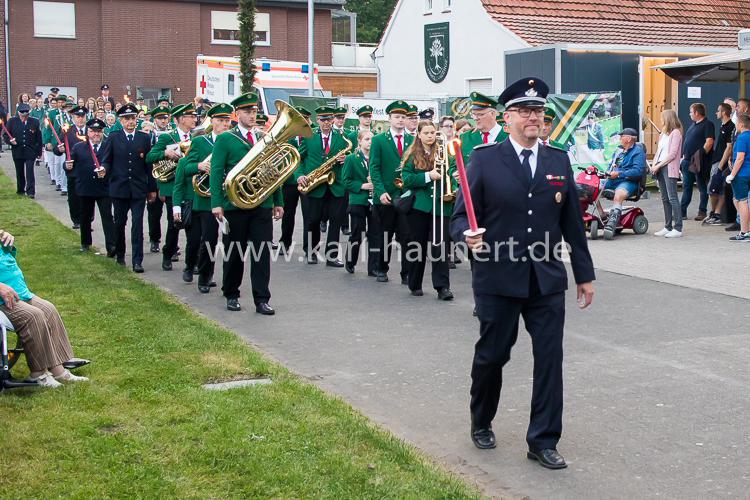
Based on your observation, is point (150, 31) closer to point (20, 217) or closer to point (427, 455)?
point (20, 217)

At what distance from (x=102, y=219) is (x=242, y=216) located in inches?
173

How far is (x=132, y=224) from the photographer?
43.3 ft

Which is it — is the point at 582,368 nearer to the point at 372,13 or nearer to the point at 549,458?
the point at 549,458

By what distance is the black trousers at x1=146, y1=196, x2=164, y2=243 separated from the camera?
47.3 feet

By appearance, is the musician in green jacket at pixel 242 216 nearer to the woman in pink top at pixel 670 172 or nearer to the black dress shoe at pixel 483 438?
the black dress shoe at pixel 483 438

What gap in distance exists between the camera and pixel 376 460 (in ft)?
18.4

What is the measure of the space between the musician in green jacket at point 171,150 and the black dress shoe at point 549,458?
8.16 meters

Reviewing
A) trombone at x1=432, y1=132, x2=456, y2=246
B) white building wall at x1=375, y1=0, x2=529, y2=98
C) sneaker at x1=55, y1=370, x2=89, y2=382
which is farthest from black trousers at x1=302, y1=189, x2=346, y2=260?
white building wall at x1=375, y1=0, x2=529, y2=98

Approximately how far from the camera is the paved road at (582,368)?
559cm

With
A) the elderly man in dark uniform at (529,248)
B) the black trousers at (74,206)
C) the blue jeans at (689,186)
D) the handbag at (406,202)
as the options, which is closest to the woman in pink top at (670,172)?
the blue jeans at (689,186)

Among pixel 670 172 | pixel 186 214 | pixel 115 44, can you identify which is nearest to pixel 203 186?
pixel 186 214

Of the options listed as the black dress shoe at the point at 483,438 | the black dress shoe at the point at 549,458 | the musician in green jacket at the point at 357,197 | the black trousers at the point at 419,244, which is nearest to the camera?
the black dress shoe at the point at 549,458

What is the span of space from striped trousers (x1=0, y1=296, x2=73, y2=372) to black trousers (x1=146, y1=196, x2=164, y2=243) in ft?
23.5

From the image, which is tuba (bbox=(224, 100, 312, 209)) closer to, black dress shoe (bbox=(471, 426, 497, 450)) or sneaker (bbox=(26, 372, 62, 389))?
sneaker (bbox=(26, 372, 62, 389))
